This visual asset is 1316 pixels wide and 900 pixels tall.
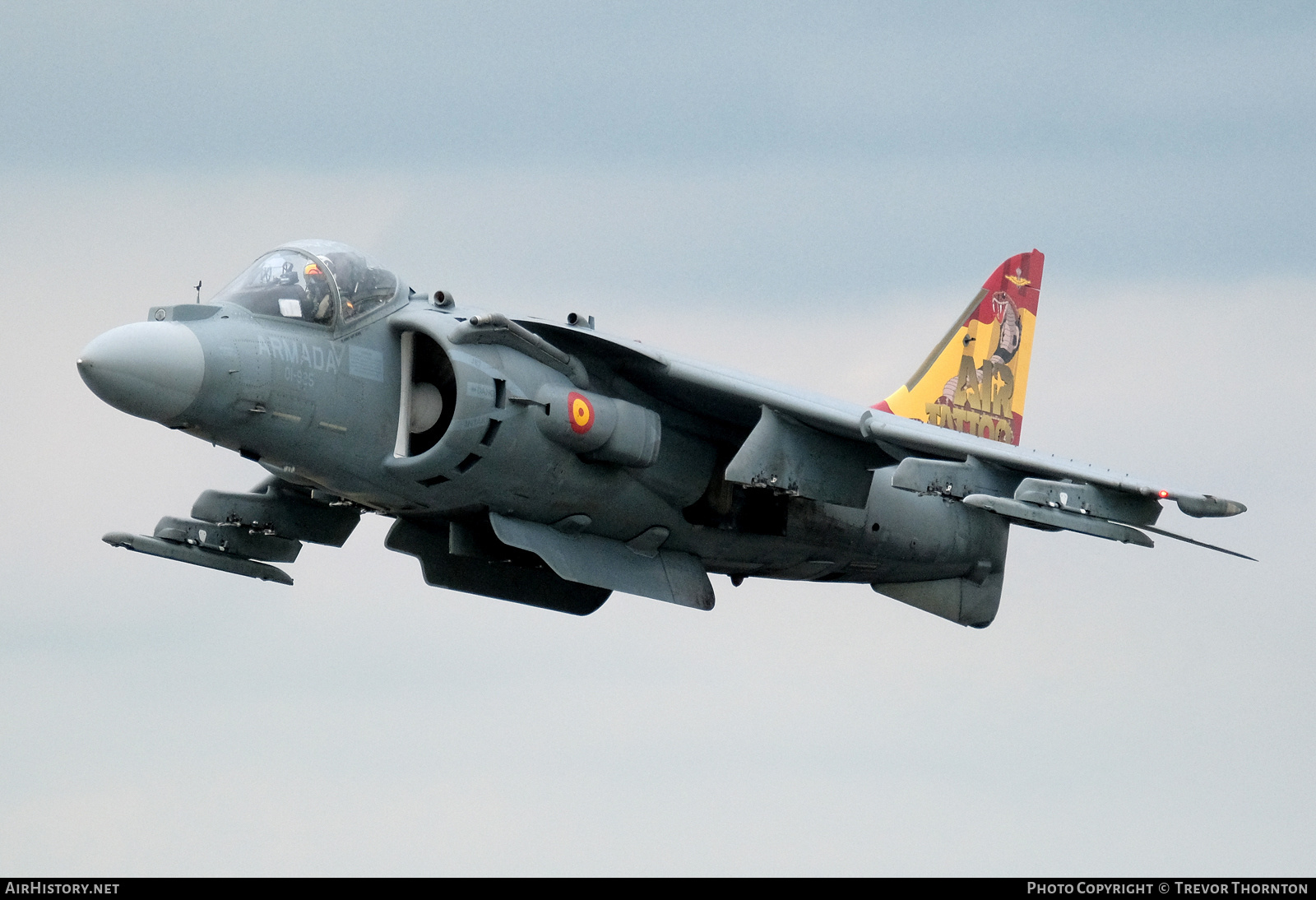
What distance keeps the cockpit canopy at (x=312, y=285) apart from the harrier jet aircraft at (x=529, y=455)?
20 millimetres

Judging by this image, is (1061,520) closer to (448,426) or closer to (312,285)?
(448,426)

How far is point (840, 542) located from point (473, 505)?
4.48 m

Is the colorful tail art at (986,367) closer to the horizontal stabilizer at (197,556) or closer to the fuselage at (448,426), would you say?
the fuselage at (448,426)

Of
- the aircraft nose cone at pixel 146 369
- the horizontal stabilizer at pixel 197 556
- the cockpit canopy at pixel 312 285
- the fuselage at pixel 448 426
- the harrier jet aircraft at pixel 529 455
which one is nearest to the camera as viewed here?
the aircraft nose cone at pixel 146 369

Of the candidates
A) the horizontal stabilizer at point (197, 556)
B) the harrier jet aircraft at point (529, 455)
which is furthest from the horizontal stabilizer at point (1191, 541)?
the horizontal stabilizer at point (197, 556)

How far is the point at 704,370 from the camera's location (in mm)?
20188

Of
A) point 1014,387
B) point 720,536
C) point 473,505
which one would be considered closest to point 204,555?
point 473,505

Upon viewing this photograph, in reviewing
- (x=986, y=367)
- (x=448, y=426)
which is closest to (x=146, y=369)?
(x=448, y=426)

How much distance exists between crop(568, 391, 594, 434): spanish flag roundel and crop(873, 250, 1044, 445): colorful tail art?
21.3ft

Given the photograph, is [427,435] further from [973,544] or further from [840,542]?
[973,544]

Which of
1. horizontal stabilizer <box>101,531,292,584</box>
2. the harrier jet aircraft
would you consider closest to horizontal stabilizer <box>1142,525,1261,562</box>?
the harrier jet aircraft

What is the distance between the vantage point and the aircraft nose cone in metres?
17.5

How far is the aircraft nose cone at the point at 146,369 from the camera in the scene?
57.5 feet

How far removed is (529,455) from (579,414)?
59cm
